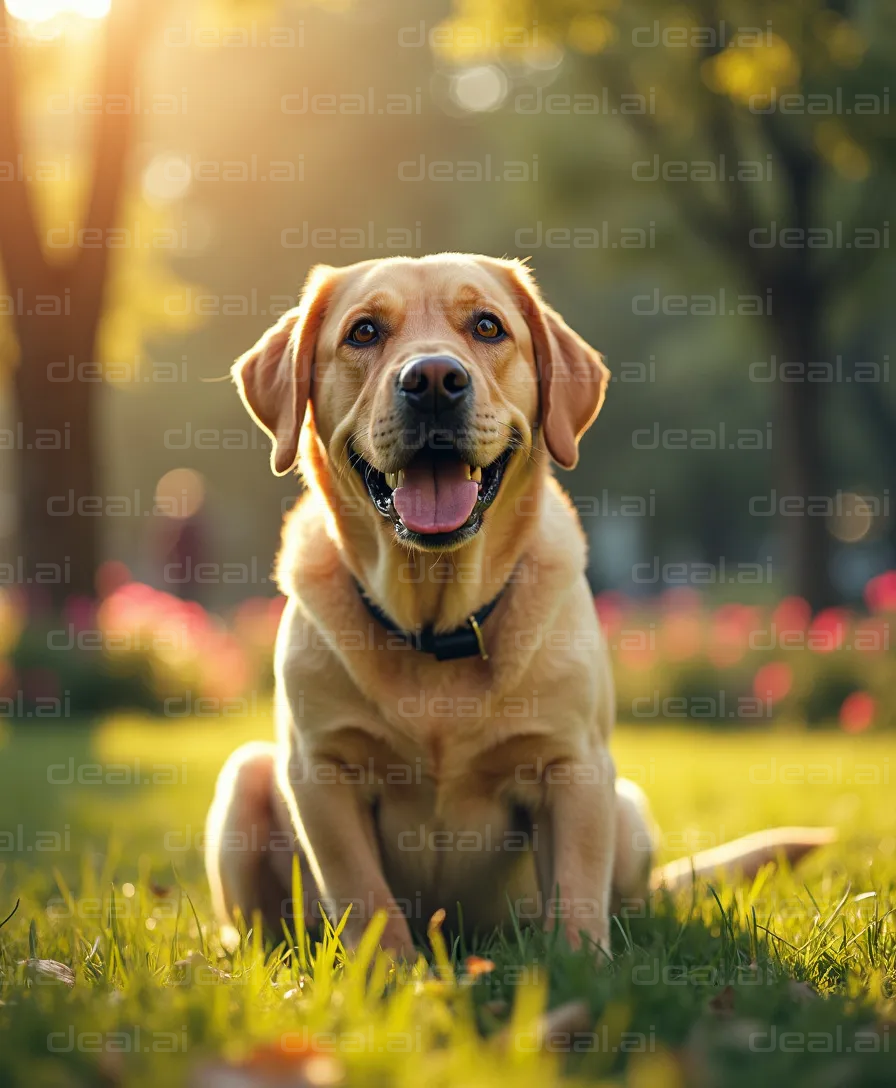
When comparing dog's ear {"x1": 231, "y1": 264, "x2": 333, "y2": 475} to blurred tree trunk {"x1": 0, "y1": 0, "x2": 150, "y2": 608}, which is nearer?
dog's ear {"x1": 231, "y1": 264, "x2": 333, "y2": 475}

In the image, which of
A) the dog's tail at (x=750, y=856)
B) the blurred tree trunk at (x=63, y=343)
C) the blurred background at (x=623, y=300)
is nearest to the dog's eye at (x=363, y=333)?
the dog's tail at (x=750, y=856)

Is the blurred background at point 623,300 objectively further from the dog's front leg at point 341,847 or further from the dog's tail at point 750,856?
the dog's front leg at point 341,847

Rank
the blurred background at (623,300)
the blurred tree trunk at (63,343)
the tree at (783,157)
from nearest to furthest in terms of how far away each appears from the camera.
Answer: the blurred background at (623,300), the blurred tree trunk at (63,343), the tree at (783,157)

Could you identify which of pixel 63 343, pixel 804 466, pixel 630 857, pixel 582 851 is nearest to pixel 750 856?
pixel 630 857

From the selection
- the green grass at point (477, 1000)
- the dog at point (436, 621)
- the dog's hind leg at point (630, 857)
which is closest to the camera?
the green grass at point (477, 1000)

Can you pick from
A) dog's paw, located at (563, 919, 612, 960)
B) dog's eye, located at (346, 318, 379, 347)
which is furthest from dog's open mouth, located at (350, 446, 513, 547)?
dog's paw, located at (563, 919, 612, 960)

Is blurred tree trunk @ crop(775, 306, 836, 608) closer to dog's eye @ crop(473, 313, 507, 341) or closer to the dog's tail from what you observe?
the dog's tail

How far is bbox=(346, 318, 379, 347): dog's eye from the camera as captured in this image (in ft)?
11.1

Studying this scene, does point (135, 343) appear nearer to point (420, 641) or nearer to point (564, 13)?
point (564, 13)

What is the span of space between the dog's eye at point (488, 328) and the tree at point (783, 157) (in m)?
9.76

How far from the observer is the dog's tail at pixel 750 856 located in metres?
3.93

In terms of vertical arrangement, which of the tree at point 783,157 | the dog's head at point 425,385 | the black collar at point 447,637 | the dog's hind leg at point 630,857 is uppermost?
the tree at point 783,157

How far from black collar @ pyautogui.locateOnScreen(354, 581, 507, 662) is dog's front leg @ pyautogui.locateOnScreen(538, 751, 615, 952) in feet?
1.32

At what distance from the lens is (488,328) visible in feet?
11.0
